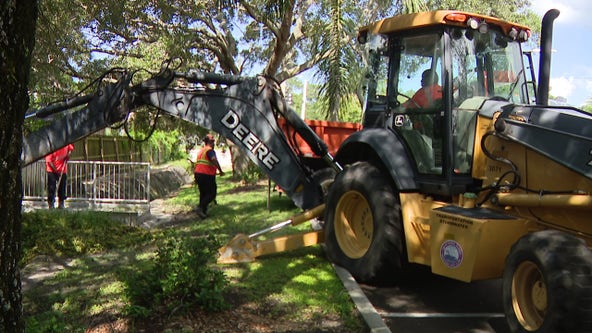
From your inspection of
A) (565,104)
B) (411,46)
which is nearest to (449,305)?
(565,104)

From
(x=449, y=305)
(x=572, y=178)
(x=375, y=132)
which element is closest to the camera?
(x=572, y=178)

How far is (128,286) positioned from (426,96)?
144 inches

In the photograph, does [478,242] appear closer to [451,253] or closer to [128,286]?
[451,253]

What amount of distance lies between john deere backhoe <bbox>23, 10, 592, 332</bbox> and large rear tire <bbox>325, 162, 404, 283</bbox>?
14 mm

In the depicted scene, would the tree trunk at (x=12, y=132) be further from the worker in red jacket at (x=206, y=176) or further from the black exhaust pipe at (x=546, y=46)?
the worker in red jacket at (x=206, y=176)

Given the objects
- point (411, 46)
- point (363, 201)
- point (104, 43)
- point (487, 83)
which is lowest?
point (363, 201)

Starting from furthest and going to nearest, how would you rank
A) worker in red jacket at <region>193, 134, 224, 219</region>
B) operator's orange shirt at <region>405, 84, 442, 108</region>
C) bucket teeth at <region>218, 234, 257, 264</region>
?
1. worker in red jacket at <region>193, 134, 224, 219</region>
2. bucket teeth at <region>218, 234, 257, 264</region>
3. operator's orange shirt at <region>405, 84, 442, 108</region>

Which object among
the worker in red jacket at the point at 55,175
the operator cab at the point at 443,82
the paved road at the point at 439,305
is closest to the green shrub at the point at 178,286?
the paved road at the point at 439,305

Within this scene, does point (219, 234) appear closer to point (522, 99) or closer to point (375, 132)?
point (375, 132)

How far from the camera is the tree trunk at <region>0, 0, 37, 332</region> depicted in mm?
2387

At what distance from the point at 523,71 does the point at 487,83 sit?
0.55 m

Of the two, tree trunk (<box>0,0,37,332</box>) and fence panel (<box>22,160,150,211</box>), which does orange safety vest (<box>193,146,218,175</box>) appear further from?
tree trunk (<box>0,0,37,332</box>)

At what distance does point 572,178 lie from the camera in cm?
462

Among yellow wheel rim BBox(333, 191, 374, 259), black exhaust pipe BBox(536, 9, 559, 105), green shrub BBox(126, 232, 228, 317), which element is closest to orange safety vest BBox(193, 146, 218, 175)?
yellow wheel rim BBox(333, 191, 374, 259)
